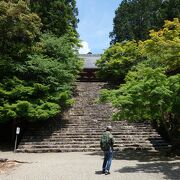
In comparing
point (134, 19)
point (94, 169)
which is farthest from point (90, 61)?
point (94, 169)

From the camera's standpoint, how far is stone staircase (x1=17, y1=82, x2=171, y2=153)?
1862cm

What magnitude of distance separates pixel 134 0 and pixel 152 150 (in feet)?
109

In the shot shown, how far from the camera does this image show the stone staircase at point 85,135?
18625 mm

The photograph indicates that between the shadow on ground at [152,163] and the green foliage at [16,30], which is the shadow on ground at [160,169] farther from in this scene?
the green foliage at [16,30]

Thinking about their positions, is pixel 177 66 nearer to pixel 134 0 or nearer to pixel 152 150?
pixel 152 150

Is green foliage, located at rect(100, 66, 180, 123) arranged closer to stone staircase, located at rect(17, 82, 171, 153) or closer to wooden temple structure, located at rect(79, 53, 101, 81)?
stone staircase, located at rect(17, 82, 171, 153)

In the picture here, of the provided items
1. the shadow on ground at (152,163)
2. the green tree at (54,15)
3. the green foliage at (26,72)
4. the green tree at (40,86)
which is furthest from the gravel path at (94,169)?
the green tree at (54,15)

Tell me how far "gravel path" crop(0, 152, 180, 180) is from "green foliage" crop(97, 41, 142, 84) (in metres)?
16.1

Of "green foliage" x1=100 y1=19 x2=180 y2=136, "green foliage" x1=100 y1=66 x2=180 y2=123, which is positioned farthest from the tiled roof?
"green foliage" x1=100 y1=66 x2=180 y2=123

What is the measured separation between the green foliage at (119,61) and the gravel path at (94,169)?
16.1 meters

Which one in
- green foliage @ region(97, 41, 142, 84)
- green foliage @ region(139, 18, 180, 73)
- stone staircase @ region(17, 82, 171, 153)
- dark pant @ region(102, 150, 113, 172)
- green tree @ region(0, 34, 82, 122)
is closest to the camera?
dark pant @ region(102, 150, 113, 172)

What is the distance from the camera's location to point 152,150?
18.1 meters

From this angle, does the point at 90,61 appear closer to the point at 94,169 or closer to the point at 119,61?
the point at 119,61

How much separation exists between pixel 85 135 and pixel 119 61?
40.3ft
